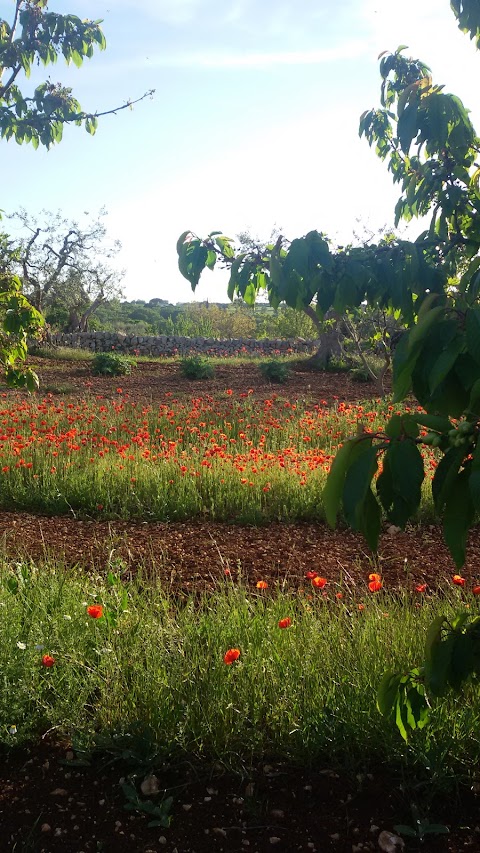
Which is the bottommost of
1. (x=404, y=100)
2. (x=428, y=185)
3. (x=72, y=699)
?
(x=72, y=699)

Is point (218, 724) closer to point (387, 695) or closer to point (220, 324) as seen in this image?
point (387, 695)

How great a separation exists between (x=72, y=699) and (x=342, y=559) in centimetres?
216

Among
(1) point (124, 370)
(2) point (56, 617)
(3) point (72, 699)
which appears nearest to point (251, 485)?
(2) point (56, 617)

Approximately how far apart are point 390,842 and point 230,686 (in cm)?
70

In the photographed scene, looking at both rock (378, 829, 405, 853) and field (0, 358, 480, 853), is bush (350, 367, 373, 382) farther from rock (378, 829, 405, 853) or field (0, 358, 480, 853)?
rock (378, 829, 405, 853)

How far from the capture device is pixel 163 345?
20.1 metres

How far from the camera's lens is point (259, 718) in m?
2.30

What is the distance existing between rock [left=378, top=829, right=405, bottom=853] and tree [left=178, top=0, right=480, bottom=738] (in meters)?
0.31

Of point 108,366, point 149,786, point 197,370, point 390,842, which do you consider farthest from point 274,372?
point 390,842

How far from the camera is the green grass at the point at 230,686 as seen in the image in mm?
2211

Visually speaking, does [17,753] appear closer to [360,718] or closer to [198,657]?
[198,657]

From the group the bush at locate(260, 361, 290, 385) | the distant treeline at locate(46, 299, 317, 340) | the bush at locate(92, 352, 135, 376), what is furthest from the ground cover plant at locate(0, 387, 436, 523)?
the distant treeline at locate(46, 299, 317, 340)

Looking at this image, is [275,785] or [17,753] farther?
[17,753]

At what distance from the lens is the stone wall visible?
1986 cm
